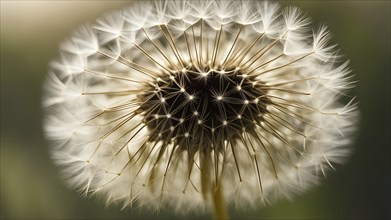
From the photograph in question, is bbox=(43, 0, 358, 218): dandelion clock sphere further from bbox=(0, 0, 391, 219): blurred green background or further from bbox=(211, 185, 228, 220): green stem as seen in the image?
bbox=(0, 0, 391, 219): blurred green background

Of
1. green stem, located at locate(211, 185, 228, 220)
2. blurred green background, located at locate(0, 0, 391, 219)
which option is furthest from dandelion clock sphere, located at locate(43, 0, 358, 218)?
blurred green background, located at locate(0, 0, 391, 219)

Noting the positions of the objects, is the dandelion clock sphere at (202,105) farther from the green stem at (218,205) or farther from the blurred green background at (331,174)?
the blurred green background at (331,174)

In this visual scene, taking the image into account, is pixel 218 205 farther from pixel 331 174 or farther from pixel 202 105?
pixel 331 174

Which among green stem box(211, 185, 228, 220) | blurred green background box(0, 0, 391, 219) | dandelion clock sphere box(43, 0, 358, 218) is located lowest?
green stem box(211, 185, 228, 220)

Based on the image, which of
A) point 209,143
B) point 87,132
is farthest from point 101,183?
point 209,143

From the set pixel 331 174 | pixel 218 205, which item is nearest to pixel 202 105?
pixel 218 205

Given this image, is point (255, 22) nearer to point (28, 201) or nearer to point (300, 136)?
point (300, 136)
